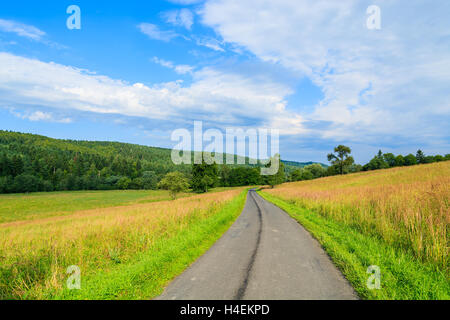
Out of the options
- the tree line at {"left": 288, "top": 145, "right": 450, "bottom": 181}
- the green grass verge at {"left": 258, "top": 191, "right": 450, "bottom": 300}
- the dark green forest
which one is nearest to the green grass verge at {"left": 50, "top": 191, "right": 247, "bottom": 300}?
the green grass verge at {"left": 258, "top": 191, "right": 450, "bottom": 300}

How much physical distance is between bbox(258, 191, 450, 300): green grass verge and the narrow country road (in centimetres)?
32

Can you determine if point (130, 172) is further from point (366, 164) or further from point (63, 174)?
point (366, 164)

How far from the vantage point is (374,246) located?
22.9ft

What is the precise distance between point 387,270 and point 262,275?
315 centimetres

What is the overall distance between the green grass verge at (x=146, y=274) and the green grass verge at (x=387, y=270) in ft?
14.5

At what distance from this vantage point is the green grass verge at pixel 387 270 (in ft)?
13.6

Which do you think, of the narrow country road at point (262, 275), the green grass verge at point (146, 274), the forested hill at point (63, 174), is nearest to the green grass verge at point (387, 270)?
the narrow country road at point (262, 275)

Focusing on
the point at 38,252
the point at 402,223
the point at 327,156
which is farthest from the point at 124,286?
the point at 327,156

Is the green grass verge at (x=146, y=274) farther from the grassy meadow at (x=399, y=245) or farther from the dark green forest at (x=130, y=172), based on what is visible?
the dark green forest at (x=130, y=172)

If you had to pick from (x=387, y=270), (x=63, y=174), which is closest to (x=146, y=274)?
(x=387, y=270)

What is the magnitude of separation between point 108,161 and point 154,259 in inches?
6711

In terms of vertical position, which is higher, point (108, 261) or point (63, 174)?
point (63, 174)

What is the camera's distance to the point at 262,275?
17.2ft
